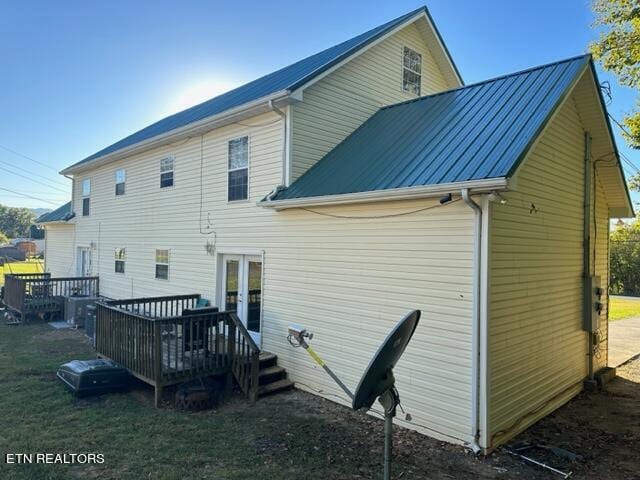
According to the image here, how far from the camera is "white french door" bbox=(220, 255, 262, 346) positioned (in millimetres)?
8719

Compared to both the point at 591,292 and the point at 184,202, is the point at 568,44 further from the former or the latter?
the point at 184,202

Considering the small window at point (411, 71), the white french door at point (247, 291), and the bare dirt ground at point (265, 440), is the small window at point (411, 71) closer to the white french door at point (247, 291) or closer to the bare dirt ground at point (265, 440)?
the white french door at point (247, 291)

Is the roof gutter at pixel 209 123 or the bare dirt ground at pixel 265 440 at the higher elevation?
the roof gutter at pixel 209 123

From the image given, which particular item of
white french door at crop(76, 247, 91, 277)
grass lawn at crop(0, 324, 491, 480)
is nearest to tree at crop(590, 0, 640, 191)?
grass lawn at crop(0, 324, 491, 480)

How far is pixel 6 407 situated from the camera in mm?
6242

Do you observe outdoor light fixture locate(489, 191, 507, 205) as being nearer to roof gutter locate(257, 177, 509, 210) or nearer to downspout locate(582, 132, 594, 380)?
roof gutter locate(257, 177, 509, 210)

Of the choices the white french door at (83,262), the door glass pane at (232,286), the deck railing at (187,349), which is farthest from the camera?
the white french door at (83,262)

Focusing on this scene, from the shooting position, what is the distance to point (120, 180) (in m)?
14.1

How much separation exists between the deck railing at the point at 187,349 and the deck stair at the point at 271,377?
323 mm

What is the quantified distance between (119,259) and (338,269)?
9.91 meters

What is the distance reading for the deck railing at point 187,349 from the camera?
6.62m

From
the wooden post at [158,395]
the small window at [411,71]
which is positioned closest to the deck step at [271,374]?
the wooden post at [158,395]

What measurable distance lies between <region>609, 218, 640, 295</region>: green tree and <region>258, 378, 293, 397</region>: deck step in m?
31.0

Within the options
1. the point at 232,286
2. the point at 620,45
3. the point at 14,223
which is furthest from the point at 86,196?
the point at 14,223
